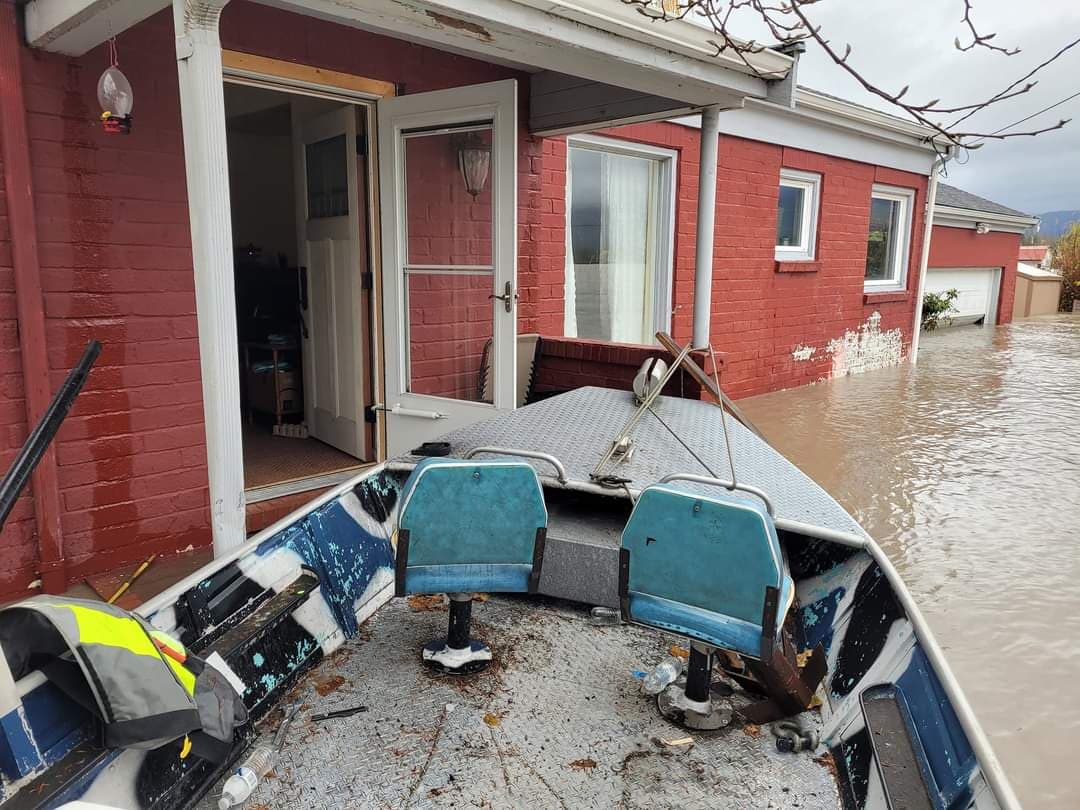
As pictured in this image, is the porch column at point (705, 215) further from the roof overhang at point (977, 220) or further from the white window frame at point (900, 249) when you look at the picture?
the roof overhang at point (977, 220)

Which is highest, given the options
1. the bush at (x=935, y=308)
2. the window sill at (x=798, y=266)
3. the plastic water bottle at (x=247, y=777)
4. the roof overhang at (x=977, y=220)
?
the roof overhang at (x=977, y=220)

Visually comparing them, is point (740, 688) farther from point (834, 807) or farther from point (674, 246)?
point (674, 246)

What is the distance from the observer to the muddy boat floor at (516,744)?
6.45 ft

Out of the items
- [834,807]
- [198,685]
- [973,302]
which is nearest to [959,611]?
[834,807]

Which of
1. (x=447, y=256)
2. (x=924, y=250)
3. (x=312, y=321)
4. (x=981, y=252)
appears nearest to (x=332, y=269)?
(x=312, y=321)

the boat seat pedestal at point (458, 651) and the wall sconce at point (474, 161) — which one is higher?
the wall sconce at point (474, 161)

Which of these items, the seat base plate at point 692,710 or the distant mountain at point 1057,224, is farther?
the distant mountain at point 1057,224

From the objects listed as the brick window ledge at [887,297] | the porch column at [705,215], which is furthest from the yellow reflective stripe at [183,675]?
the brick window ledge at [887,297]

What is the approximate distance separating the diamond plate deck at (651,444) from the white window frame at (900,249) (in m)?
7.71

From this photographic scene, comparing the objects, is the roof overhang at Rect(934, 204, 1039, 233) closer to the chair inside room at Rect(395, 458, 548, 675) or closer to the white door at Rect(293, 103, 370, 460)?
the white door at Rect(293, 103, 370, 460)

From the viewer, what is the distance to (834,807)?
1.93 meters

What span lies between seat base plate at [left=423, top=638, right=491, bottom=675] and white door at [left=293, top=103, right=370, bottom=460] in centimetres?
237

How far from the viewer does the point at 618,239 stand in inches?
262

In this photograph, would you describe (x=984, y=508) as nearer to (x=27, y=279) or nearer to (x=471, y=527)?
(x=471, y=527)
